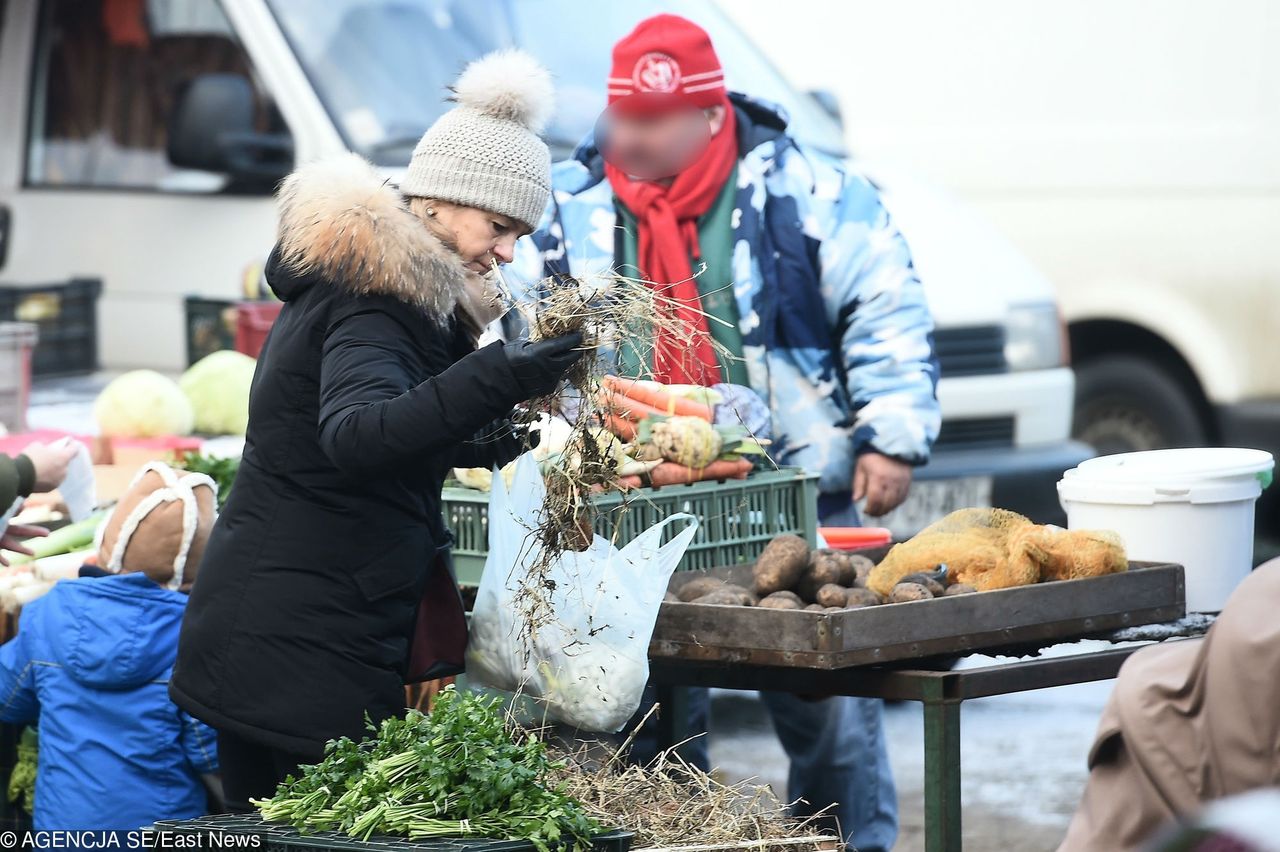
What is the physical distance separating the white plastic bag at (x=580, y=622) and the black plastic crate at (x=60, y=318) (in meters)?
3.64

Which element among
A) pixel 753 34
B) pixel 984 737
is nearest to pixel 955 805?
pixel 984 737

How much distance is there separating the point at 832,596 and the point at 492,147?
40.3 inches

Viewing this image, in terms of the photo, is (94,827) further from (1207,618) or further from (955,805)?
(1207,618)

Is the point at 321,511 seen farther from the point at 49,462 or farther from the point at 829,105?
the point at 829,105

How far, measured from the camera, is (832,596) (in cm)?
341

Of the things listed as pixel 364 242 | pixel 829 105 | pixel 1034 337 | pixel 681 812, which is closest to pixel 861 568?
pixel 681 812

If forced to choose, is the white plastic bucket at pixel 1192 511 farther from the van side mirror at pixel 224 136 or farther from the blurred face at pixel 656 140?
the van side mirror at pixel 224 136

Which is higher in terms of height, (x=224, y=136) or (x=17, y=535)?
(x=224, y=136)

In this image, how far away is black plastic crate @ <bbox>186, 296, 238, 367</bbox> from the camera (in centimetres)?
611

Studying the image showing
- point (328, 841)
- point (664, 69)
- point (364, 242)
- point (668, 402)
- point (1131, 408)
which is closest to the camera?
point (328, 841)

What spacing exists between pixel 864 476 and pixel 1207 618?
1057 millimetres

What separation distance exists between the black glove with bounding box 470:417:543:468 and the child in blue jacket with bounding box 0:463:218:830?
3.02 ft

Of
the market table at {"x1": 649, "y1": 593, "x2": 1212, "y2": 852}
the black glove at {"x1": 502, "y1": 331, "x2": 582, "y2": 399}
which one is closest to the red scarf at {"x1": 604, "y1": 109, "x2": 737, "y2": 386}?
the market table at {"x1": 649, "y1": 593, "x2": 1212, "y2": 852}

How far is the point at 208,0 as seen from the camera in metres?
6.57
